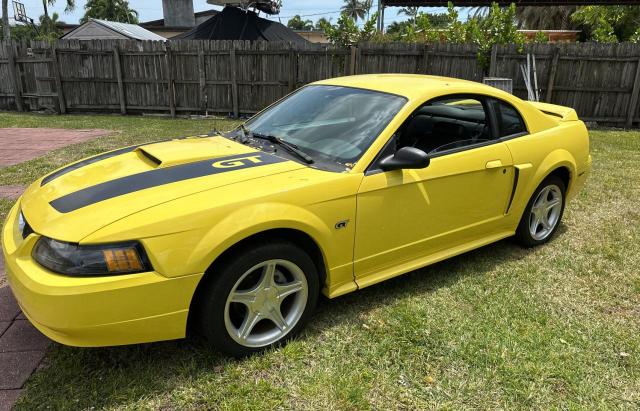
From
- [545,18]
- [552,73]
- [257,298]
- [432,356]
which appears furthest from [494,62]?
[545,18]

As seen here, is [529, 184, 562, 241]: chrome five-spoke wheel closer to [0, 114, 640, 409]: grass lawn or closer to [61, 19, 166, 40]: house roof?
[0, 114, 640, 409]: grass lawn

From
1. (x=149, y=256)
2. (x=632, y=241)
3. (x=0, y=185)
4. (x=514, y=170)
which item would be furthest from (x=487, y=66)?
(x=149, y=256)

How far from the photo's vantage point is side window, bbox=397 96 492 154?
353 centimetres

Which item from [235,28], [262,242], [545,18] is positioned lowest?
[262,242]

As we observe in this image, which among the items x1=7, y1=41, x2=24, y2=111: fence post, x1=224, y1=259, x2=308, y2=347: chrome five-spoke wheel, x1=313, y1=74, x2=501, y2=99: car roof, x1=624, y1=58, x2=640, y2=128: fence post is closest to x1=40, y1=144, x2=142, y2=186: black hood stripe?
x1=224, y1=259, x2=308, y2=347: chrome five-spoke wheel

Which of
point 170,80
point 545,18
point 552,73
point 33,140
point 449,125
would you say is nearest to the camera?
point 449,125

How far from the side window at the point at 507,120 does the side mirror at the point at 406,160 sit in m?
1.23

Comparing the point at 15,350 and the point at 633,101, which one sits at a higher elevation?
the point at 633,101

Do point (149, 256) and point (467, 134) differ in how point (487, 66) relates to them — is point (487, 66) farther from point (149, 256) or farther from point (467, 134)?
point (149, 256)

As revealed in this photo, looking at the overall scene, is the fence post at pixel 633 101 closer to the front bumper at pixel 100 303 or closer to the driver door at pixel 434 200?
the driver door at pixel 434 200

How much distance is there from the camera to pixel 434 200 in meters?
3.25

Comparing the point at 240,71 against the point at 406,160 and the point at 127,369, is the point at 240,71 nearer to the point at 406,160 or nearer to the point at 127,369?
the point at 406,160

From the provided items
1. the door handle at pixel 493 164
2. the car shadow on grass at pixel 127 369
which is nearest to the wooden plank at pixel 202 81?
the door handle at pixel 493 164

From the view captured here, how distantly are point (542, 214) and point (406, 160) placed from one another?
6.99 feet
